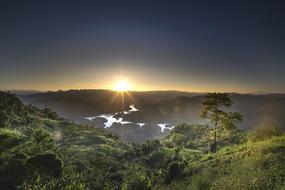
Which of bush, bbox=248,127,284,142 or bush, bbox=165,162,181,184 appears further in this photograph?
bush, bbox=248,127,284,142

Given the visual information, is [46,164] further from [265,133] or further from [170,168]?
[265,133]

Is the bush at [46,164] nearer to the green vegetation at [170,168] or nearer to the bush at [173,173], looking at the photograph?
the green vegetation at [170,168]

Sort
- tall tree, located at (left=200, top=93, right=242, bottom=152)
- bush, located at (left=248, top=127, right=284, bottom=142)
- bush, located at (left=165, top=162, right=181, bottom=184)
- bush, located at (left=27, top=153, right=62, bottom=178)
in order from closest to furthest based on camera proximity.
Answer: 1. bush, located at (left=165, top=162, right=181, bottom=184)
2. bush, located at (left=27, top=153, right=62, bottom=178)
3. bush, located at (left=248, top=127, right=284, bottom=142)
4. tall tree, located at (left=200, top=93, right=242, bottom=152)

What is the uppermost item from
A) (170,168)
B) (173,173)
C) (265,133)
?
(265,133)

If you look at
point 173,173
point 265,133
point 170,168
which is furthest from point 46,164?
point 265,133

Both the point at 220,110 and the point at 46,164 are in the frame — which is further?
the point at 220,110

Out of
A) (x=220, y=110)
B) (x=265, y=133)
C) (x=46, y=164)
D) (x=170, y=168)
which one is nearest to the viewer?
(x=170, y=168)

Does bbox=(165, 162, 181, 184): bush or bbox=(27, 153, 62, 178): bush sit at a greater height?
bbox=(165, 162, 181, 184): bush

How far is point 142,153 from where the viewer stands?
10481 cm

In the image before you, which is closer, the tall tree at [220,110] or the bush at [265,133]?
the bush at [265,133]

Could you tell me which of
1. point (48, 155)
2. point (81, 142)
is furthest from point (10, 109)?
point (48, 155)

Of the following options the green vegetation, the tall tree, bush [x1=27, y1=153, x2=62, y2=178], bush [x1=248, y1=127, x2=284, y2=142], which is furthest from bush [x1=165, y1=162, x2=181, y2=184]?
the tall tree

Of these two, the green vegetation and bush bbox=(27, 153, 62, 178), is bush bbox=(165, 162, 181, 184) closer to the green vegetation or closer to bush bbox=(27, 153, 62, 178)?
the green vegetation

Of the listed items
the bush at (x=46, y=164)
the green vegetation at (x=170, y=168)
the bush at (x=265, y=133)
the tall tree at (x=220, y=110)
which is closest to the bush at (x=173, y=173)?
the green vegetation at (x=170, y=168)
